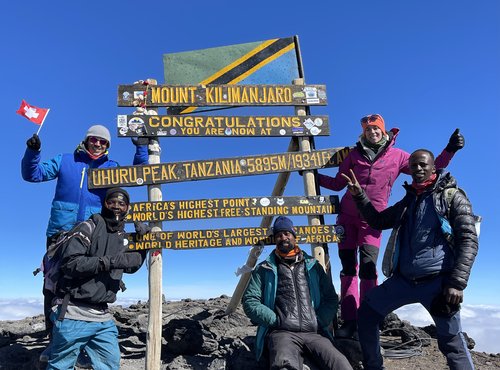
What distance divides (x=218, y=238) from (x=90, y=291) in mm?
2269

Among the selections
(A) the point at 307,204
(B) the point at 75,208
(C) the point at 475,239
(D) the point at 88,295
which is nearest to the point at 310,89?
(A) the point at 307,204

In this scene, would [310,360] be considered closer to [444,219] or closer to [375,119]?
[444,219]

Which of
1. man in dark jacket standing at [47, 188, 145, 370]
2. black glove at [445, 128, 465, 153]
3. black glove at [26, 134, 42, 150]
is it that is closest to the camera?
man in dark jacket standing at [47, 188, 145, 370]

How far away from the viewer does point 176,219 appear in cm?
688

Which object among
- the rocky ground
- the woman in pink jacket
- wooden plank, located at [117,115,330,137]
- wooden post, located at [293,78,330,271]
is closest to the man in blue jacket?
wooden plank, located at [117,115,330,137]

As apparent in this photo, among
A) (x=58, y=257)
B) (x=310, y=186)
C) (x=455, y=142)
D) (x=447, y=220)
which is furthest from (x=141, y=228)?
(x=455, y=142)

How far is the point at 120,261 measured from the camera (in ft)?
17.5

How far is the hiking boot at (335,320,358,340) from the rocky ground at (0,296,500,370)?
13 cm

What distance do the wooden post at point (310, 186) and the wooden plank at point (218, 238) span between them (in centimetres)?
19

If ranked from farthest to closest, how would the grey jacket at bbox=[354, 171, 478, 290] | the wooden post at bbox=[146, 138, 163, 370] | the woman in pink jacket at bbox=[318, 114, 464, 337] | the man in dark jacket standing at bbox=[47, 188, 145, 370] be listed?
the woman in pink jacket at bbox=[318, 114, 464, 337] → the wooden post at bbox=[146, 138, 163, 370] → the man in dark jacket standing at bbox=[47, 188, 145, 370] → the grey jacket at bbox=[354, 171, 478, 290]

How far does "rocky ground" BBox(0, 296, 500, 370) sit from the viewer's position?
6.68 m

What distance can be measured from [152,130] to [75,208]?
71.8 inches

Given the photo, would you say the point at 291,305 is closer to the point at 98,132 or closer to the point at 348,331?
the point at 348,331

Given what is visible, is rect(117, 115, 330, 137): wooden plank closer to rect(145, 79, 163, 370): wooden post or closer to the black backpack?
rect(145, 79, 163, 370): wooden post
